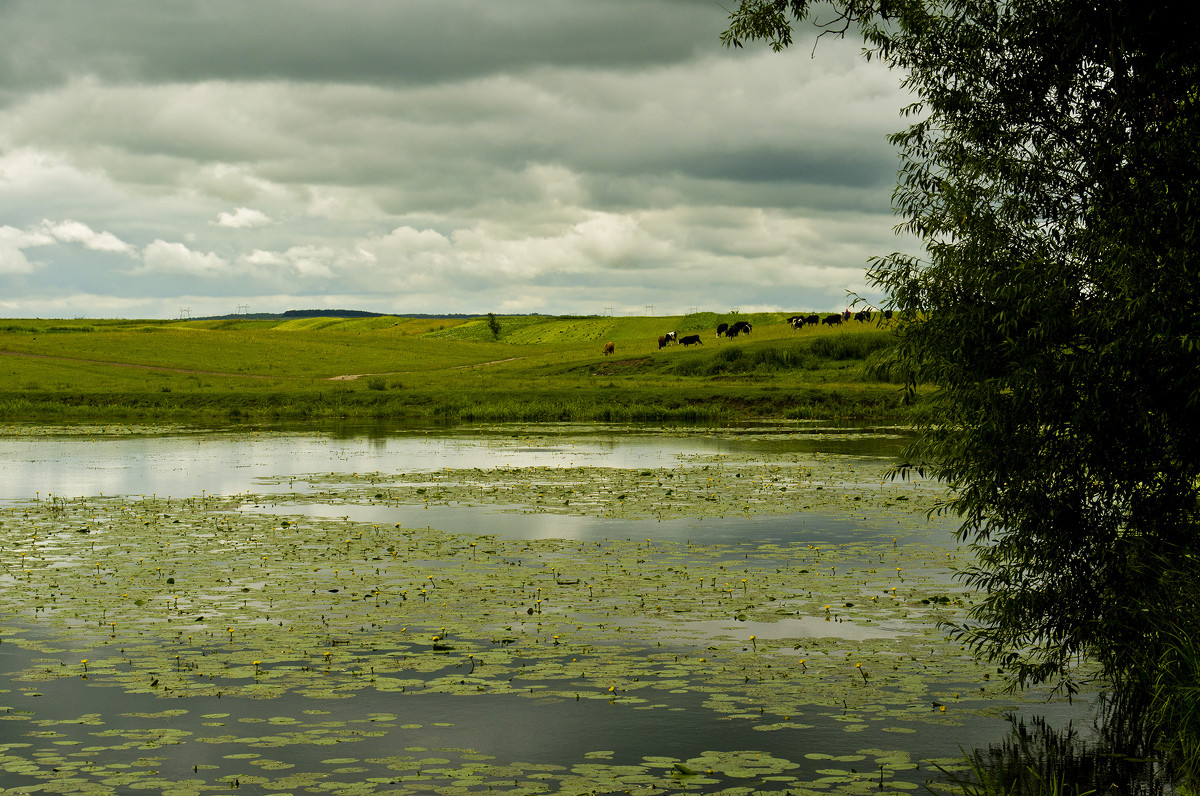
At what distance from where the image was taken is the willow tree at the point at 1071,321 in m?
12.4

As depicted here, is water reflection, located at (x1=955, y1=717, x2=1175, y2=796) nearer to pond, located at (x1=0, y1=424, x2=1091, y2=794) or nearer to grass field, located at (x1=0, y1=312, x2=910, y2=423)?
pond, located at (x1=0, y1=424, x2=1091, y2=794)

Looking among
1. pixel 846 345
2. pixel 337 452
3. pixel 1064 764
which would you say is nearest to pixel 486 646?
pixel 1064 764

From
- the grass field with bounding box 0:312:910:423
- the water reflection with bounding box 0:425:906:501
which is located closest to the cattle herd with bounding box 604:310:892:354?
the grass field with bounding box 0:312:910:423

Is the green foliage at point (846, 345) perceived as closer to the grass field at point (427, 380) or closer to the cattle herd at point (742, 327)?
the grass field at point (427, 380)

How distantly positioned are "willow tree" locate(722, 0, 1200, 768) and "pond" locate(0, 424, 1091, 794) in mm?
1510

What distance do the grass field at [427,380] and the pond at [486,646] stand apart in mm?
40316

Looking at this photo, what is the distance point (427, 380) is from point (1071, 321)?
75766 mm

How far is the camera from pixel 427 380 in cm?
8600

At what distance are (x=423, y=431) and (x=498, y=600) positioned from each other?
43.1 meters

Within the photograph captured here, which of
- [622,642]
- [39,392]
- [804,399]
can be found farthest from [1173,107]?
[39,392]

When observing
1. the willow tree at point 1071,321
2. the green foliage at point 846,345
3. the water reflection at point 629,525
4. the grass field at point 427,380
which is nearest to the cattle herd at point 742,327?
the grass field at point 427,380

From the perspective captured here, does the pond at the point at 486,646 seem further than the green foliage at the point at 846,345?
No

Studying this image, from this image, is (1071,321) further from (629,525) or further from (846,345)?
(846,345)

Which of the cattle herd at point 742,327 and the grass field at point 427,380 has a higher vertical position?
the cattle herd at point 742,327
